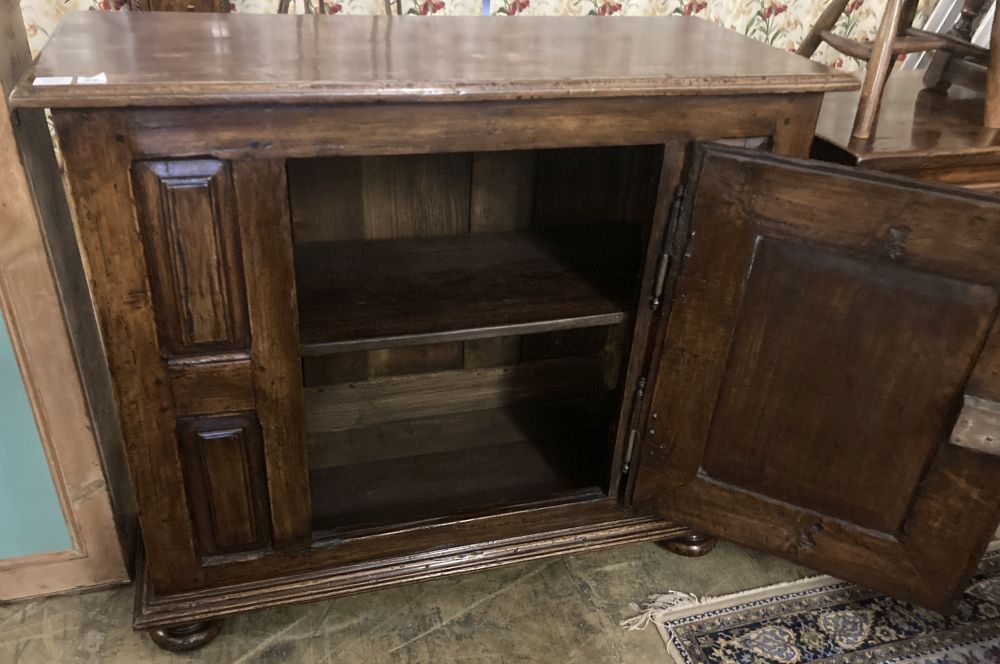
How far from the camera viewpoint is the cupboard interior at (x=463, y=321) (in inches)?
53.0

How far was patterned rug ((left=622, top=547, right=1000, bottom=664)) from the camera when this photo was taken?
4.84 feet

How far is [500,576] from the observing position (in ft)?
5.25

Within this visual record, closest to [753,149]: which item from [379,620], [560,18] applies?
[560,18]

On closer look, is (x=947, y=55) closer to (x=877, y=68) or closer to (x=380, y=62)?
(x=877, y=68)

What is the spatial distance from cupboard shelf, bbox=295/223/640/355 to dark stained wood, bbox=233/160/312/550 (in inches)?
2.4

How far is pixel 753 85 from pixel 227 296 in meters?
0.78

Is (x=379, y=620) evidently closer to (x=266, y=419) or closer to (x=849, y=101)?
(x=266, y=419)

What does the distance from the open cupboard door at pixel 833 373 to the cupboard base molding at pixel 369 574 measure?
114 millimetres

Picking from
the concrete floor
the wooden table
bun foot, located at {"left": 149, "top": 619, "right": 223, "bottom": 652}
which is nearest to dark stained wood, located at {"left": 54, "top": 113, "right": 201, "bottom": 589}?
bun foot, located at {"left": 149, "top": 619, "right": 223, "bottom": 652}

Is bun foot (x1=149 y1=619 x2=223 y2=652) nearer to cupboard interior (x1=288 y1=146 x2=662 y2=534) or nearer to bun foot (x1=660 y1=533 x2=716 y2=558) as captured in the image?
cupboard interior (x1=288 y1=146 x2=662 y2=534)

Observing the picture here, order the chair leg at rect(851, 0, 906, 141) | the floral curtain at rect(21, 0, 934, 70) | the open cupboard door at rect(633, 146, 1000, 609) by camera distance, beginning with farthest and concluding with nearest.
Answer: the floral curtain at rect(21, 0, 934, 70)
the chair leg at rect(851, 0, 906, 141)
the open cupboard door at rect(633, 146, 1000, 609)

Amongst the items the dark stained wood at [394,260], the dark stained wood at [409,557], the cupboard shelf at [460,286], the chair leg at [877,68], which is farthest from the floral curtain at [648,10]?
the dark stained wood at [409,557]

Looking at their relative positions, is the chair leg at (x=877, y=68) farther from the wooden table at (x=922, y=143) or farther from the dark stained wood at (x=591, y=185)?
the dark stained wood at (x=591, y=185)

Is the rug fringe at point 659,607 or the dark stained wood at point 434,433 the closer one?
the rug fringe at point 659,607
